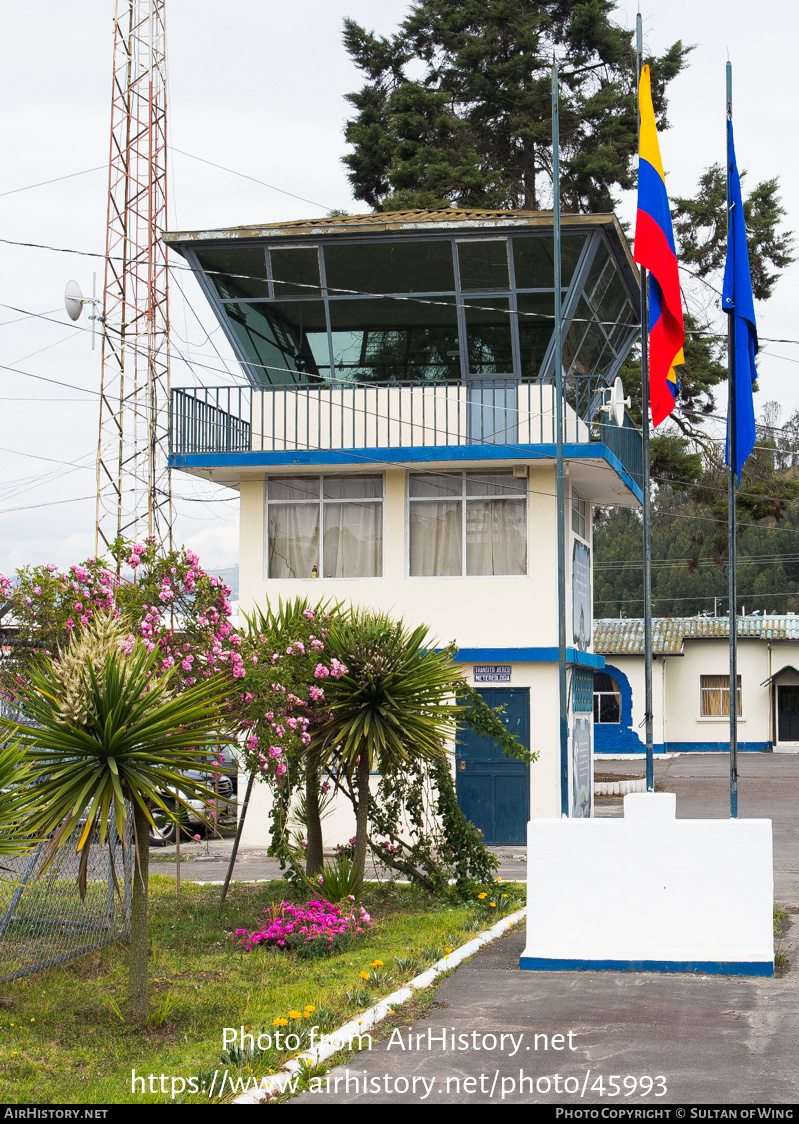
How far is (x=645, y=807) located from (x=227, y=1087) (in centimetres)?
431

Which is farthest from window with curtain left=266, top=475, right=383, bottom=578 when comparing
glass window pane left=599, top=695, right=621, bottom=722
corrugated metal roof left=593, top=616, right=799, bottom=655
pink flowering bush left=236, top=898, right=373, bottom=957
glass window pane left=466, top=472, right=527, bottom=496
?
glass window pane left=599, top=695, right=621, bottom=722

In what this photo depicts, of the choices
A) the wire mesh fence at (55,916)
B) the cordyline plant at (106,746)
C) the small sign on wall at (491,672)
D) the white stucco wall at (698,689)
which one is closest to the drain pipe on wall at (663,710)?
the white stucco wall at (698,689)

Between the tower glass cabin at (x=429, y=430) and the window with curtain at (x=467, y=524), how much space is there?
0.03 meters

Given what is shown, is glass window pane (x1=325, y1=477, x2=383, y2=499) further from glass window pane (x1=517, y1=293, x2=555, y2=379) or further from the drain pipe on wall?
the drain pipe on wall

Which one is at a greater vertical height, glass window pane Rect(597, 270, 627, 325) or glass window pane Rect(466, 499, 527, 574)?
glass window pane Rect(597, 270, 627, 325)

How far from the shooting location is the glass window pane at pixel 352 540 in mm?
19203

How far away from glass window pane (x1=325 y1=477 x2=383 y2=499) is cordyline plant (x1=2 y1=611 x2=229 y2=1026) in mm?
11178

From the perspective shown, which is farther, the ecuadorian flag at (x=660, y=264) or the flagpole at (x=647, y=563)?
the ecuadorian flag at (x=660, y=264)

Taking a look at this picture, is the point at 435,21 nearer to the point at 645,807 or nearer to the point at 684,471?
the point at 684,471

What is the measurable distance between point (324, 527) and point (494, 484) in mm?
2774

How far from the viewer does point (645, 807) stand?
31.6 ft

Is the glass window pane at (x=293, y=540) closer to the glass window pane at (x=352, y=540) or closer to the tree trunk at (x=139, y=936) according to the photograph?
the glass window pane at (x=352, y=540)

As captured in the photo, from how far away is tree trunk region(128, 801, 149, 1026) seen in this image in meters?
8.05

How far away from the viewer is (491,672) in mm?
18391
